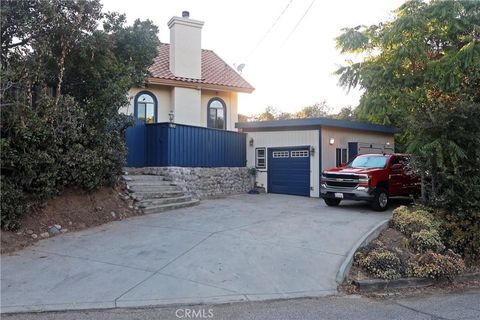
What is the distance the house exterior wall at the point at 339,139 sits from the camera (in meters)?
16.7

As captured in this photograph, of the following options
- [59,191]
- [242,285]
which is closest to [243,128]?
[59,191]

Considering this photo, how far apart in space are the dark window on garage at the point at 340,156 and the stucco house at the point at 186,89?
551cm

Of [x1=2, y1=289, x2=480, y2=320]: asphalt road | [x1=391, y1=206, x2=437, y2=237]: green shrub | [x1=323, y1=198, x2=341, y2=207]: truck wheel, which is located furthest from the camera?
[x1=323, y1=198, x2=341, y2=207]: truck wheel

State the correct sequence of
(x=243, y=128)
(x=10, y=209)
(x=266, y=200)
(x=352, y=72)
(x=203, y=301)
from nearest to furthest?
(x=203, y=301), (x=10, y=209), (x=352, y=72), (x=266, y=200), (x=243, y=128)

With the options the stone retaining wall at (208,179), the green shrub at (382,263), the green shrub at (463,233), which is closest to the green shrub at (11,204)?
the stone retaining wall at (208,179)

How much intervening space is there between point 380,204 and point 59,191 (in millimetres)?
9326

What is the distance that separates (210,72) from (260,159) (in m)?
5.48

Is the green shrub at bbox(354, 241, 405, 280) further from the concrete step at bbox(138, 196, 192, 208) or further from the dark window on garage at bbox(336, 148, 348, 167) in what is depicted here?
the dark window on garage at bbox(336, 148, 348, 167)

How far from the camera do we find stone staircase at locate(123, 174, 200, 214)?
12.0m

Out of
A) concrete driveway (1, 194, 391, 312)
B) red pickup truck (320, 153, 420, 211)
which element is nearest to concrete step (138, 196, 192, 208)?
concrete driveway (1, 194, 391, 312)

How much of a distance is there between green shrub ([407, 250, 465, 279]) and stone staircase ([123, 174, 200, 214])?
289 inches

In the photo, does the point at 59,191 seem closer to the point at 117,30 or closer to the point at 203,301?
the point at 117,30

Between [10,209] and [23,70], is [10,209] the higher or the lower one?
the lower one

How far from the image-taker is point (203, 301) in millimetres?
5477
